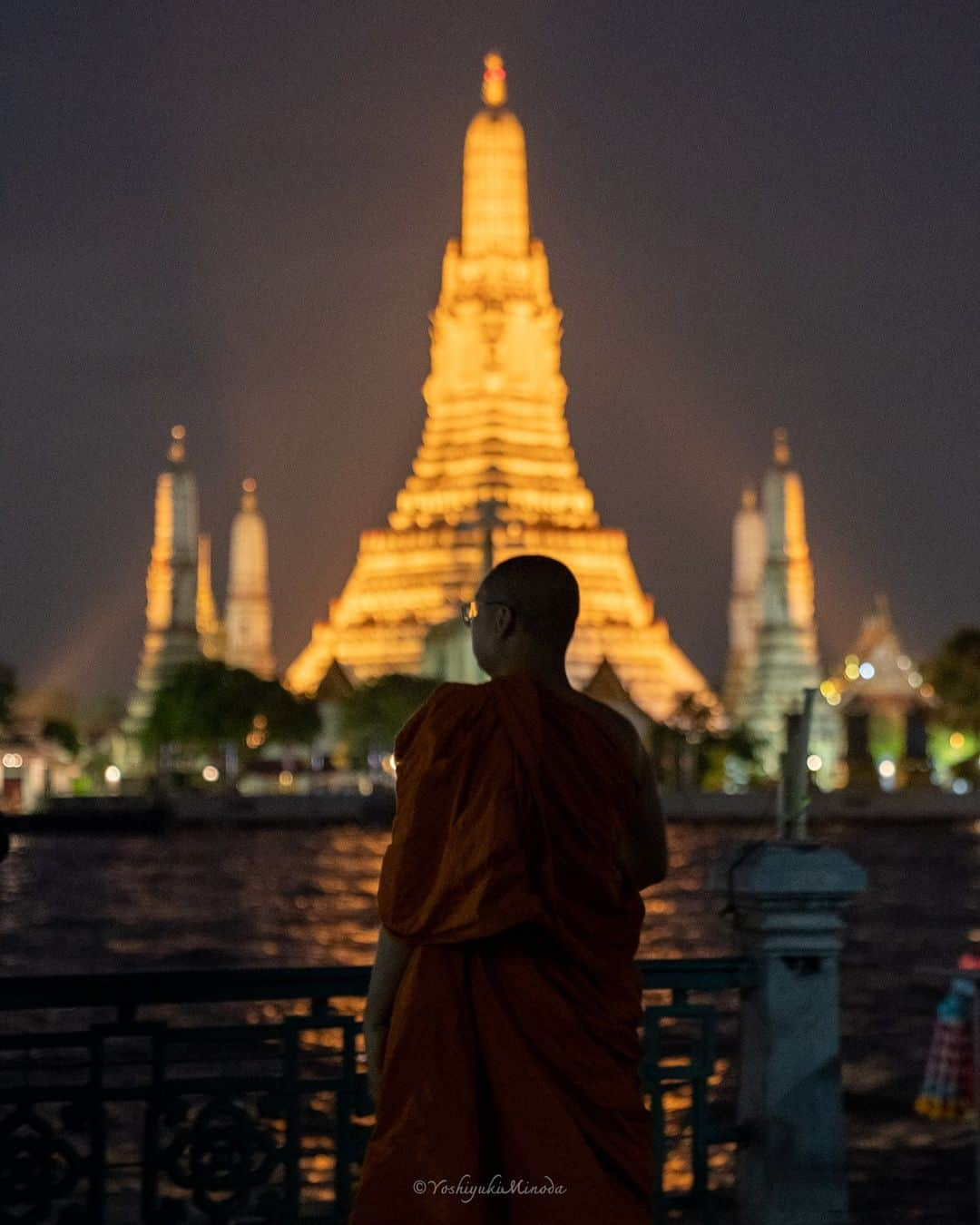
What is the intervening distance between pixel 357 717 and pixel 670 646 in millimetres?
17160

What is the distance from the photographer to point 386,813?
287 ft

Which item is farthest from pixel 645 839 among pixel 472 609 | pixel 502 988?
pixel 472 609

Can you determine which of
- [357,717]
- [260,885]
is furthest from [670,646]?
[260,885]

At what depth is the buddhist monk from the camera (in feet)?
18.1

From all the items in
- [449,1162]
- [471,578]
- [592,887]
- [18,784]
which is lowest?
[449,1162]

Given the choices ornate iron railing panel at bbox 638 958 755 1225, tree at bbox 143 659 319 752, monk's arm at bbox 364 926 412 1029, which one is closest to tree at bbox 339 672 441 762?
tree at bbox 143 659 319 752

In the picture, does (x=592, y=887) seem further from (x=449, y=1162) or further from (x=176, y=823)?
(x=176, y=823)

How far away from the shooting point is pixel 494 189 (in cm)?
10650

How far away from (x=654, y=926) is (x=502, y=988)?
34.7 metres

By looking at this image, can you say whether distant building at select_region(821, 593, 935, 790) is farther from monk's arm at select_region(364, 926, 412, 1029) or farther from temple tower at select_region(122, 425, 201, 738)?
monk's arm at select_region(364, 926, 412, 1029)

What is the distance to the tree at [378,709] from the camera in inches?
3760

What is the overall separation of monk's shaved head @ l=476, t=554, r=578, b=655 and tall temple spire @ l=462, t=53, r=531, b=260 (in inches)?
3983

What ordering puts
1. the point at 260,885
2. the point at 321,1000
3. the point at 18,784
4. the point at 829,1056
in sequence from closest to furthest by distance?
1. the point at 321,1000
2. the point at 829,1056
3. the point at 260,885
4. the point at 18,784

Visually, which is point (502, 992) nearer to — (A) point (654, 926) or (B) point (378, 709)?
(A) point (654, 926)
